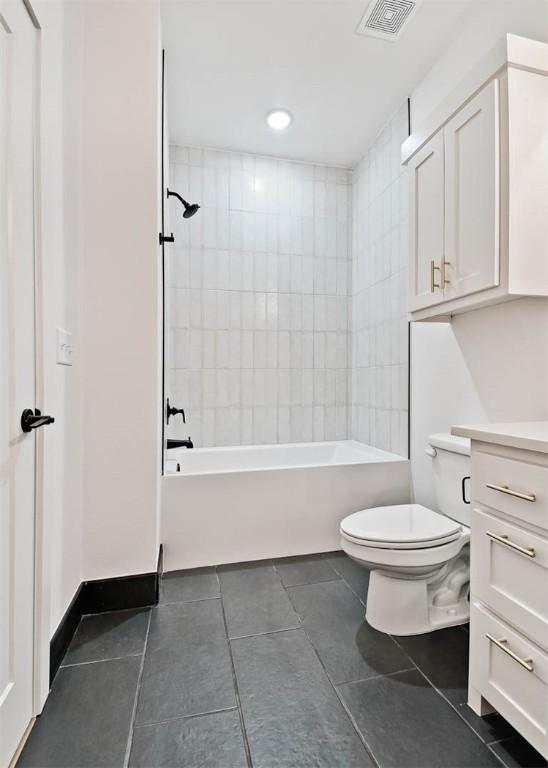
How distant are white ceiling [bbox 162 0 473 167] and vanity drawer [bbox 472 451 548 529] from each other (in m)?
2.10

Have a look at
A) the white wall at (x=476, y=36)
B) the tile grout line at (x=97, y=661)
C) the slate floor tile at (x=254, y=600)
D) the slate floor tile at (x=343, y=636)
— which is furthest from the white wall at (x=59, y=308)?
the white wall at (x=476, y=36)

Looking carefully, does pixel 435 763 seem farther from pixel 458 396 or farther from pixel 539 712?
pixel 458 396

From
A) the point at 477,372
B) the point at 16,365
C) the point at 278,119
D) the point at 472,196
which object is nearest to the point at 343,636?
the point at 477,372

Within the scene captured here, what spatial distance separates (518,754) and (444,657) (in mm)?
374

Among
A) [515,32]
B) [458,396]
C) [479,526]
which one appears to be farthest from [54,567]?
[515,32]

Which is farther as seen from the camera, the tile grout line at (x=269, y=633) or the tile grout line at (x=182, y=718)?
the tile grout line at (x=269, y=633)

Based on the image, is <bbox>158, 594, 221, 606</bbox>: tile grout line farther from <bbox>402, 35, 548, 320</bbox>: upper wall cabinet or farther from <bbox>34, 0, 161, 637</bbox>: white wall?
<bbox>402, 35, 548, 320</bbox>: upper wall cabinet

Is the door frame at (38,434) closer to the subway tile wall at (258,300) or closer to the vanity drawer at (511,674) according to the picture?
the vanity drawer at (511,674)

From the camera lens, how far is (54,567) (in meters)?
1.32

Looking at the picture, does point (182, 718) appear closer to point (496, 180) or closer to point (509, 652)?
point (509, 652)

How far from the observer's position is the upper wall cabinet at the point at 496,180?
136cm

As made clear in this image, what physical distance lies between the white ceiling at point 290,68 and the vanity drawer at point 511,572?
7.45ft

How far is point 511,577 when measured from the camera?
101cm

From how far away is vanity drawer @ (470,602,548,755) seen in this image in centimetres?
91
